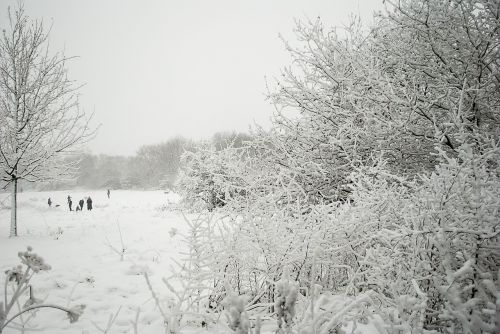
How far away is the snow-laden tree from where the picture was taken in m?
8.81

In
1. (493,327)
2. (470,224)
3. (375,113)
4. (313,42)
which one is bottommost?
(493,327)

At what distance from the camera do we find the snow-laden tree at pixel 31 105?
8.81 metres

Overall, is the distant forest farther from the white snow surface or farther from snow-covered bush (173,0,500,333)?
snow-covered bush (173,0,500,333)

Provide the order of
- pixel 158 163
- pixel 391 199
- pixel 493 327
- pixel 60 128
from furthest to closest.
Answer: pixel 158 163, pixel 60 128, pixel 391 199, pixel 493 327

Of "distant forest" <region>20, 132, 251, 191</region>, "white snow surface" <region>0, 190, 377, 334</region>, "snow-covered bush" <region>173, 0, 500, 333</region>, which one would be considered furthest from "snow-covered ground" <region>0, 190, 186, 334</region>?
"distant forest" <region>20, 132, 251, 191</region>

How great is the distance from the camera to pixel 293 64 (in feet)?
17.2

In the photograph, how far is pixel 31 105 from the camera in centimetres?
909

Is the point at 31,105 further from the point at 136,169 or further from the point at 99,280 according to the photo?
the point at 136,169

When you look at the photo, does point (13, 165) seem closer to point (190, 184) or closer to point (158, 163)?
point (190, 184)

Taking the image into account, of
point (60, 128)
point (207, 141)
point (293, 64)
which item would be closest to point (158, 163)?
point (207, 141)

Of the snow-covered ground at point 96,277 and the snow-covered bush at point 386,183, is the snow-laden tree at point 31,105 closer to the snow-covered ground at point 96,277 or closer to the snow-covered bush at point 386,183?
the snow-covered ground at point 96,277

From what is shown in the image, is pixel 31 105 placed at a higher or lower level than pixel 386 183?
higher

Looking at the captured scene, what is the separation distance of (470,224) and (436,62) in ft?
10.8

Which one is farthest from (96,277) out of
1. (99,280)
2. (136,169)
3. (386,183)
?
(136,169)
